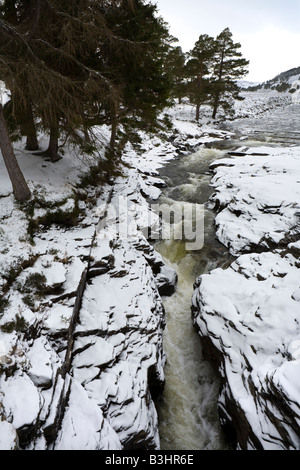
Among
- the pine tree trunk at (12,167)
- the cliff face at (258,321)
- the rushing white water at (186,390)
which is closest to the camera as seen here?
the cliff face at (258,321)

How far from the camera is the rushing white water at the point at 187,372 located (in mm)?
5229

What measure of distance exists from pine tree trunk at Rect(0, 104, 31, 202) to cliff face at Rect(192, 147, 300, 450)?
20.6ft

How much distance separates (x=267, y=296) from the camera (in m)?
5.93

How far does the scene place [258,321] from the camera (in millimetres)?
5457

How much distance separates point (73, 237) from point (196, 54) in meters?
32.6

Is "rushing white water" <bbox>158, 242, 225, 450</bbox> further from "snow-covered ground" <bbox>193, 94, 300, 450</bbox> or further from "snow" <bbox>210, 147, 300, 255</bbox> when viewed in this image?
"snow" <bbox>210, 147, 300, 255</bbox>

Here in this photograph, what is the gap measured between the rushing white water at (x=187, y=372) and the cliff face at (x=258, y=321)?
511mm

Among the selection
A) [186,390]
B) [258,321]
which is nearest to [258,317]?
[258,321]

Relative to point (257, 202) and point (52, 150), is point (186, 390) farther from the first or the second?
point (52, 150)

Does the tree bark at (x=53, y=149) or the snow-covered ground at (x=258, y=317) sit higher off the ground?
the tree bark at (x=53, y=149)

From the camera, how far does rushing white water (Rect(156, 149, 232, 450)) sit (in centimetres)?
523

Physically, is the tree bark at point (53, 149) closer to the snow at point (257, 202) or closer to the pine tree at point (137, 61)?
the pine tree at point (137, 61)

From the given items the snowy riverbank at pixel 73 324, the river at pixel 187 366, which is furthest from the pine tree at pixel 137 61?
the river at pixel 187 366

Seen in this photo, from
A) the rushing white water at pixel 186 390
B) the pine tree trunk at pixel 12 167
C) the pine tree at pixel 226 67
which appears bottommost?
the rushing white water at pixel 186 390
